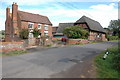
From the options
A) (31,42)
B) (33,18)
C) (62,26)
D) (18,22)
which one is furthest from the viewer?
(62,26)

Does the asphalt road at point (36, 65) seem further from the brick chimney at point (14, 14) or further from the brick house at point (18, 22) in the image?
the brick chimney at point (14, 14)

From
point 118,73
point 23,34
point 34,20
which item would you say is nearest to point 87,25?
point 34,20

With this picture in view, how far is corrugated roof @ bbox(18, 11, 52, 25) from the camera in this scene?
1412 inches

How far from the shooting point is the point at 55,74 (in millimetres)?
7512

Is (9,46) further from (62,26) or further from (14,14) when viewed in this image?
(62,26)

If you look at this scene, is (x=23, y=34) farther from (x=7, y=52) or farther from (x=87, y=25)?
(x=87, y=25)

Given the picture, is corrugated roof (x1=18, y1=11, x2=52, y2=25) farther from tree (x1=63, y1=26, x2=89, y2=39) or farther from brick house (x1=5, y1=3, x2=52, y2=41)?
tree (x1=63, y1=26, x2=89, y2=39)

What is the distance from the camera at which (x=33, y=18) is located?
38688mm

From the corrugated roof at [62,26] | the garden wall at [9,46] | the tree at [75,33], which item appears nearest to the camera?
the garden wall at [9,46]

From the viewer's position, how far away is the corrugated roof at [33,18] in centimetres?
3588

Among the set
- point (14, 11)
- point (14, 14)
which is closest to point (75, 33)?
point (14, 14)

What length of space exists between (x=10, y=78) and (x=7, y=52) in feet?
30.8

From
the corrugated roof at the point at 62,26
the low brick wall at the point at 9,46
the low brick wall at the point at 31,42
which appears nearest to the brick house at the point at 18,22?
the low brick wall at the point at 31,42

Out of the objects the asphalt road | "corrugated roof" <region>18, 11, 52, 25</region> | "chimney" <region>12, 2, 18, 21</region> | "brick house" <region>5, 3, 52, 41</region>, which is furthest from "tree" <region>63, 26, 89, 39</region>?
the asphalt road
